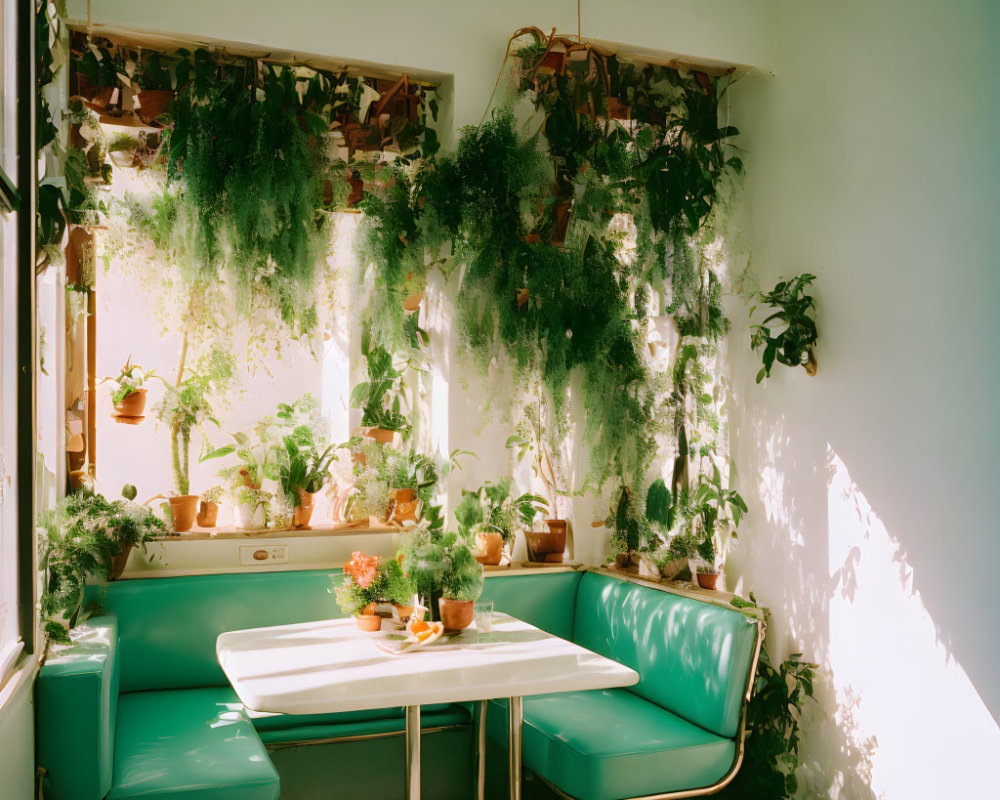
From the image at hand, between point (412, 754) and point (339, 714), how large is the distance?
75cm

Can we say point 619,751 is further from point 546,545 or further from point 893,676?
point 546,545

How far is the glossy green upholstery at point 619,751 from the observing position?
8.78 feet

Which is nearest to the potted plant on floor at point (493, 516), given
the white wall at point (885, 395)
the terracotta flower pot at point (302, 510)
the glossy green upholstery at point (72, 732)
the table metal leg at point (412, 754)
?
the terracotta flower pot at point (302, 510)

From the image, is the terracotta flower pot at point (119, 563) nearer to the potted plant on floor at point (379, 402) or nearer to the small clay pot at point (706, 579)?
the potted plant on floor at point (379, 402)

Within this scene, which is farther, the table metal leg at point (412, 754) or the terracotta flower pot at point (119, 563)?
the terracotta flower pot at point (119, 563)

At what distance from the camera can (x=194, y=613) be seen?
308cm

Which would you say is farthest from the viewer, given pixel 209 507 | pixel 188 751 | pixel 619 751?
pixel 209 507

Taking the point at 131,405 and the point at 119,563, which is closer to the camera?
the point at 119,563

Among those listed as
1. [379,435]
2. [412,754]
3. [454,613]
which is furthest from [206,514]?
[412,754]

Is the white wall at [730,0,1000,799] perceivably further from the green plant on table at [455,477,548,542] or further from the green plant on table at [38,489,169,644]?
the green plant on table at [38,489,169,644]

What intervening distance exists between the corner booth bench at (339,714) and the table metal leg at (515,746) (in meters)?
0.19

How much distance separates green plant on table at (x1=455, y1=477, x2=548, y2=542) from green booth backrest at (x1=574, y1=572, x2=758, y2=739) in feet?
1.28

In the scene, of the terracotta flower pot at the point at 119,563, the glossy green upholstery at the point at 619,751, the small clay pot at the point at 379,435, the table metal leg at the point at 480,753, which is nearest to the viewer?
the glossy green upholstery at the point at 619,751

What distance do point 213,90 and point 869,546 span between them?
282cm
